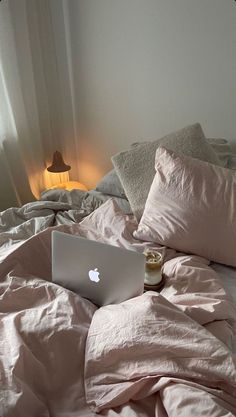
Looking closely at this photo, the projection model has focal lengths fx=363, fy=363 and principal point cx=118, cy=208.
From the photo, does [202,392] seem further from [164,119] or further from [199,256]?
[164,119]

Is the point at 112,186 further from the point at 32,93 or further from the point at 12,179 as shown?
the point at 32,93

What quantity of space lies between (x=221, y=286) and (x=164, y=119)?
1.16 metres

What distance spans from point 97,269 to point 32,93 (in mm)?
1391

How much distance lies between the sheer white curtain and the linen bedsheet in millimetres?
1164

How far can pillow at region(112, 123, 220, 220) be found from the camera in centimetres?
156

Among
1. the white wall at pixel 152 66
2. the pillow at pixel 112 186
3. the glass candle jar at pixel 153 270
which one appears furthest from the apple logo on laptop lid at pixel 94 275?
the white wall at pixel 152 66

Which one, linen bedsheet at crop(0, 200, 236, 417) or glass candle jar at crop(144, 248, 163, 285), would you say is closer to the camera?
linen bedsheet at crop(0, 200, 236, 417)

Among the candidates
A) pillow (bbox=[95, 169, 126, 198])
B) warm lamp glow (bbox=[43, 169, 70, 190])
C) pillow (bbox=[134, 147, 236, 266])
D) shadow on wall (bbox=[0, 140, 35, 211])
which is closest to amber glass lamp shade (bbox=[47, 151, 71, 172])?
warm lamp glow (bbox=[43, 169, 70, 190])

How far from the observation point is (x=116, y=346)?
34.5 inches

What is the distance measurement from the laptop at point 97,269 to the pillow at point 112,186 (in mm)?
740

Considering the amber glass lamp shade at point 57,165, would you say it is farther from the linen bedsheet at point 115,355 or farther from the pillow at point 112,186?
the linen bedsheet at point 115,355

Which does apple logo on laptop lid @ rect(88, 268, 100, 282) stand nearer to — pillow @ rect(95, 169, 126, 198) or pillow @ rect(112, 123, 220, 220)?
pillow @ rect(112, 123, 220, 220)

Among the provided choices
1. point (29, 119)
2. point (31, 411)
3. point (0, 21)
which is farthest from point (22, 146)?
point (31, 411)

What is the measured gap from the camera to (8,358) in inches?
34.5
